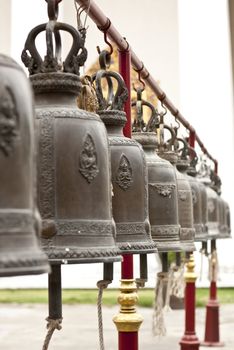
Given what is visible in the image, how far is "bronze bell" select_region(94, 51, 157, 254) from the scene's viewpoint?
6.20ft

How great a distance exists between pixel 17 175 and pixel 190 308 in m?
4.08

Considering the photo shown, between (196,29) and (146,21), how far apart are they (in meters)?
1.04

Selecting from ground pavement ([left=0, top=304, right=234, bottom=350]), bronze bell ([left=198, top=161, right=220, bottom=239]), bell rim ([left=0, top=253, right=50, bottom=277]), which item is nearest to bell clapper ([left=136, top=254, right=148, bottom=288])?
bell rim ([left=0, top=253, right=50, bottom=277])

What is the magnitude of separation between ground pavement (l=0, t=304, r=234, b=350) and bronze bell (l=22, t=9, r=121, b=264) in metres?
4.33

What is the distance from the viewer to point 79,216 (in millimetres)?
1441

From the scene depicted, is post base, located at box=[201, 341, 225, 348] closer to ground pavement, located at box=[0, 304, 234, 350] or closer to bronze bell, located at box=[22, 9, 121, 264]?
ground pavement, located at box=[0, 304, 234, 350]

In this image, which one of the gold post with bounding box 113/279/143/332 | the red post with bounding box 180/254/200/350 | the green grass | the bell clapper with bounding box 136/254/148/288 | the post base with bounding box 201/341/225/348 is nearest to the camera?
the bell clapper with bounding box 136/254/148/288

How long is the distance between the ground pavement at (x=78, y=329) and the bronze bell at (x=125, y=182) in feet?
12.8

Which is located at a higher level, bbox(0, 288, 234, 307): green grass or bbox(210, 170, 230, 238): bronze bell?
bbox(210, 170, 230, 238): bronze bell

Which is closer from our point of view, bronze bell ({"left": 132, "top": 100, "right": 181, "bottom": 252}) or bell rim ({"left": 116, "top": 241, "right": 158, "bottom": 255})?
bell rim ({"left": 116, "top": 241, "right": 158, "bottom": 255})

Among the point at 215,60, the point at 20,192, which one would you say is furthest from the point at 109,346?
the point at 215,60

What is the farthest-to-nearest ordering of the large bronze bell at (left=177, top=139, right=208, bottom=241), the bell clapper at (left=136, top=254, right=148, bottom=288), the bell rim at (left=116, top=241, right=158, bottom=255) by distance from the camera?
the large bronze bell at (left=177, top=139, right=208, bottom=241) < the bell clapper at (left=136, top=254, right=148, bottom=288) < the bell rim at (left=116, top=241, right=158, bottom=255)

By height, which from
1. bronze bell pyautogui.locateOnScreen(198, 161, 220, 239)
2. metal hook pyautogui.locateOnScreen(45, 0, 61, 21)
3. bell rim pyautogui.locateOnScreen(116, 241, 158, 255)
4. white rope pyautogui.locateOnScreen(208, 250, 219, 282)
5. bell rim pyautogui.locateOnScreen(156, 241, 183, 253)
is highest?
metal hook pyautogui.locateOnScreen(45, 0, 61, 21)

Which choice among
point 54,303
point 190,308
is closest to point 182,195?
point 54,303
